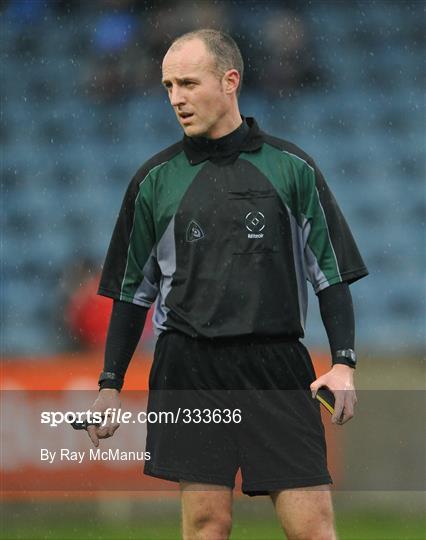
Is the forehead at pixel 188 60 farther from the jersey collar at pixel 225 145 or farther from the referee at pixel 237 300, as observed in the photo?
the jersey collar at pixel 225 145

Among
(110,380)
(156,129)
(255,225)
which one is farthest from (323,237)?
(156,129)

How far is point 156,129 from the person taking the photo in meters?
9.60

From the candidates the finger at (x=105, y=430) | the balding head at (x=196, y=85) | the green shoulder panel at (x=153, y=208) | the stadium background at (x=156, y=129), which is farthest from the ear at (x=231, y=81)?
the stadium background at (x=156, y=129)

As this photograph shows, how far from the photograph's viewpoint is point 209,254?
3.19 m

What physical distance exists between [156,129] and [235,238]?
6526 mm

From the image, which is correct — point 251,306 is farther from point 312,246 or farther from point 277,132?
point 277,132

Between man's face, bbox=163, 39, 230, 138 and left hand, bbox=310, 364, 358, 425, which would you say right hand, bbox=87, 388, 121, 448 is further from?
man's face, bbox=163, 39, 230, 138

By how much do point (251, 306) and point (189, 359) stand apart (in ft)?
0.77

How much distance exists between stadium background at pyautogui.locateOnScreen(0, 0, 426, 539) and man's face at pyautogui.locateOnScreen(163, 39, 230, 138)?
459 cm

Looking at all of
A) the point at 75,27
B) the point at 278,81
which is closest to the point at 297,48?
the point at 278,81

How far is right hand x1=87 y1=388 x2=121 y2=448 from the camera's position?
330cm

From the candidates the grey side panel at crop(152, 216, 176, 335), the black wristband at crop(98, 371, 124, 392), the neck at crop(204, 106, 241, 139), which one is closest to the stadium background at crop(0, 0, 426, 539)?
the black wristband at crop(98, 371, 124, 392)

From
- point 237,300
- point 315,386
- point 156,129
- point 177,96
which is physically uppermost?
point 156,129

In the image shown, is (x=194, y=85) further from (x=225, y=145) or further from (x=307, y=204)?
(x=307, y=204)
